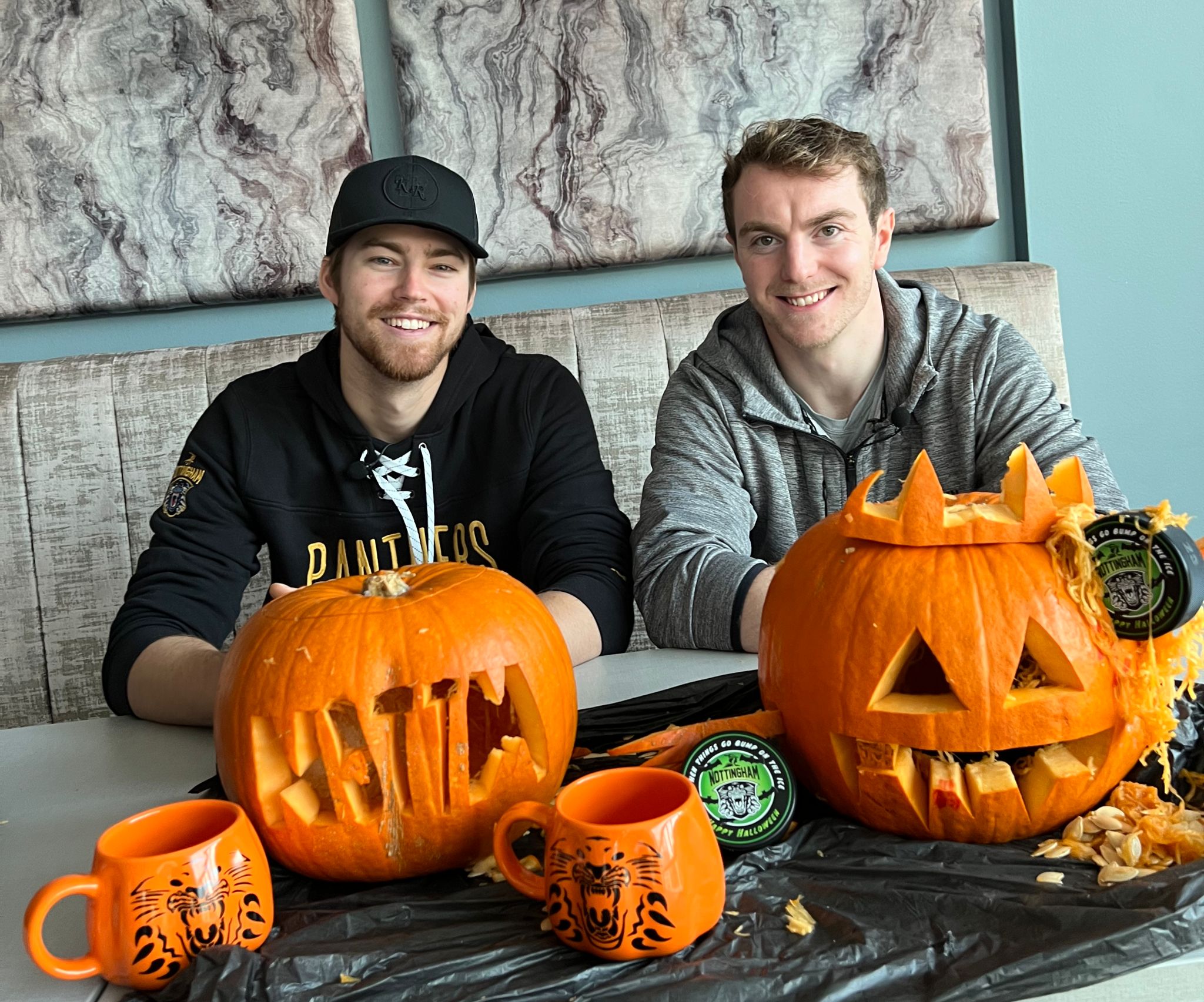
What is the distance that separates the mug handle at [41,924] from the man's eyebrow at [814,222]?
130cm

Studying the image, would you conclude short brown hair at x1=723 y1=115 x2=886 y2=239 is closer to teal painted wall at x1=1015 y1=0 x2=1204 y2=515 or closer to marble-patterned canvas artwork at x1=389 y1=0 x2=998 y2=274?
marble-patterned canvas artwork at x1=389 y1=0 x2=998 y2=274

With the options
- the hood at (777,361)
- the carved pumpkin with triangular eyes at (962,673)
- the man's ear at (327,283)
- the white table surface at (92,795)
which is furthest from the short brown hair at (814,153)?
the carved pumpkin with triangular eyes at (962,673)

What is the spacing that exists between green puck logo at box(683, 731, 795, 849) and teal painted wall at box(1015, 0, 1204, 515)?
7.01 feet

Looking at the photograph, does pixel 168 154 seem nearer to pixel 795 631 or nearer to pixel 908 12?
pixel 908 12

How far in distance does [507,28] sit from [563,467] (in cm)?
121

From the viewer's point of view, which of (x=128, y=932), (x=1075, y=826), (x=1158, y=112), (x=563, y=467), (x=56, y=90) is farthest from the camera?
(x=1158, y=112)

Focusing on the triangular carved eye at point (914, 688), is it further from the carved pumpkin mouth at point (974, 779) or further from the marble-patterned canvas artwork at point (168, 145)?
the marble-patterned canvas artwork at point (168, 145)

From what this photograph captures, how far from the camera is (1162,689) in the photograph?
2.42 feet

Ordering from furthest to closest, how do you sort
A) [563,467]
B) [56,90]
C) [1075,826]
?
1. [56,90]
2. [563,467]
3. [1075,826]

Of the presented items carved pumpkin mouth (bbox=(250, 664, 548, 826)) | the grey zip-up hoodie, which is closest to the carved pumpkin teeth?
carved pumpkin mouth (bbox=(250, 664, 548, 826))

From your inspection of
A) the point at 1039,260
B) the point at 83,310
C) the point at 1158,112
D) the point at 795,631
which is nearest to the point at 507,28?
the point at 83,310

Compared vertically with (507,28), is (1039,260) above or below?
below

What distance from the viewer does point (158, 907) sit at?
641 millimetres

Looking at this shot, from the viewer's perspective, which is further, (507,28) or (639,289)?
(639,289)
